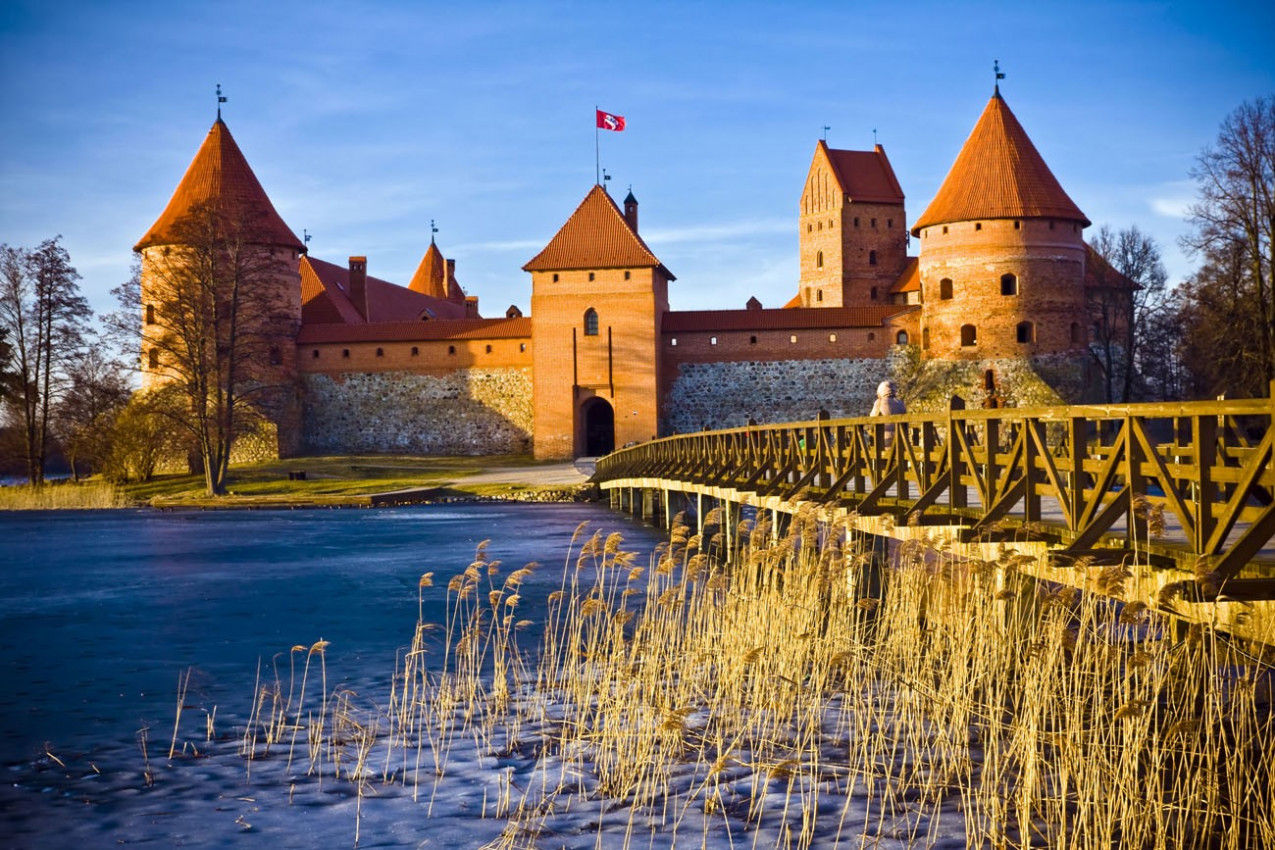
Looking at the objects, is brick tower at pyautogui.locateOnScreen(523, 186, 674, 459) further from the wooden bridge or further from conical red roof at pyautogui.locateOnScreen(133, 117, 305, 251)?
the wooden bridge

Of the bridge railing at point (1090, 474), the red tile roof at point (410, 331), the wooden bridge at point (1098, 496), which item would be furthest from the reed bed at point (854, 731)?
the red tile roof at point (410, 331)

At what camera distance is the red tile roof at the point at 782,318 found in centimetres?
3656

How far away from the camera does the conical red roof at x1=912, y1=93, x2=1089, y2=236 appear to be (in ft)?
114

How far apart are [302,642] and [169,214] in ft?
99.8

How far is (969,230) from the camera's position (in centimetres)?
3494

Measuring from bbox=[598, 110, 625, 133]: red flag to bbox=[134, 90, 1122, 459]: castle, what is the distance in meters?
2.14

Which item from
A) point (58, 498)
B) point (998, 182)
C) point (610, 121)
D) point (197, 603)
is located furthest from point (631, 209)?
point (197, 603)

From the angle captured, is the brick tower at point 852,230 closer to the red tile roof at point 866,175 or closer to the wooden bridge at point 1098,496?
the red tile roof at point 866,175

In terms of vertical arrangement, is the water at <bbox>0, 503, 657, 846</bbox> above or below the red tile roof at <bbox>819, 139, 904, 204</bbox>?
below

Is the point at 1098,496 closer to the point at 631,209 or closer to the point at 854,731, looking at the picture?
the point at 854,731

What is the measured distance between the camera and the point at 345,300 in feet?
141

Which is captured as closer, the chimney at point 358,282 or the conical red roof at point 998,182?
the conical red roof at point 998,182

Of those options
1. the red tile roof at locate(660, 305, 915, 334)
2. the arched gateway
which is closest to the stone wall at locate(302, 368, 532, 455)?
the arched gateway

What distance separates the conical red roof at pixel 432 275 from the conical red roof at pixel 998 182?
98.3ft
